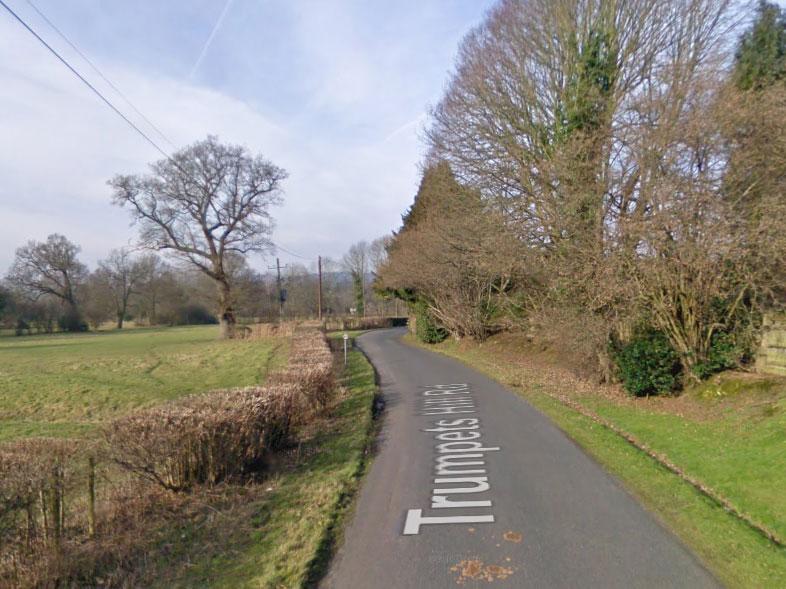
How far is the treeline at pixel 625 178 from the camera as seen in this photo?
873cm

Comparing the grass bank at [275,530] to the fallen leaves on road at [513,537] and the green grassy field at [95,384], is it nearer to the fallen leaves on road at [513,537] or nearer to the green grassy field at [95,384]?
the fallen leaves on road at [513,537]

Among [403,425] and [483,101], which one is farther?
[483,101]

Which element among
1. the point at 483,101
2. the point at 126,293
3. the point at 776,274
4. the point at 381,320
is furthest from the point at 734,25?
the point at 126,293

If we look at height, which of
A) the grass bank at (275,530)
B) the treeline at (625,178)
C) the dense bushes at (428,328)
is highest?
the treeline at (625,178)

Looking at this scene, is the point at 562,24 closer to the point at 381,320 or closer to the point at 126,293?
the point at 381,320

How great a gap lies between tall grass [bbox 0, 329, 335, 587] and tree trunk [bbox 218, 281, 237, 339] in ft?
111

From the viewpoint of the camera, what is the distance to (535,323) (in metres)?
14.5

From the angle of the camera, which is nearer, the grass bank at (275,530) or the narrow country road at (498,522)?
the narrow country road at (498,522)

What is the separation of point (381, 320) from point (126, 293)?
5023cm

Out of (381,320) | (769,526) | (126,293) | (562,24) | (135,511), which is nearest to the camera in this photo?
(769,526)

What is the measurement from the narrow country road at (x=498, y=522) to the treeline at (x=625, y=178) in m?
3.96

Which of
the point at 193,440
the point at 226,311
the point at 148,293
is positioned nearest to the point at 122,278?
the point at 148,293

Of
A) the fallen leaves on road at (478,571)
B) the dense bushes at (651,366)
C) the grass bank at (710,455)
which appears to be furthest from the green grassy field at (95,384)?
the dense bushes at (651,366)

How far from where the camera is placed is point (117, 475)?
5.51 m
